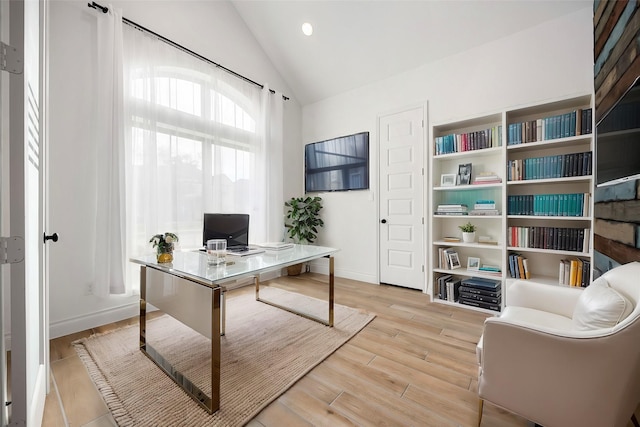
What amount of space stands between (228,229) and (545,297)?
2330 mm

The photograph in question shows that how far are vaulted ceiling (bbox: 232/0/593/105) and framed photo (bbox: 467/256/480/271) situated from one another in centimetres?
236

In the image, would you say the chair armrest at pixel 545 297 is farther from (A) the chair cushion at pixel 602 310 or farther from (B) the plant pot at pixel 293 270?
(B) the plant pot at pixel 293 270

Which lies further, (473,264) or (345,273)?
(345,273)

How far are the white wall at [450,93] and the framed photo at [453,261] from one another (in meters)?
1.00

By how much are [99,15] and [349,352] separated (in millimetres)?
3550

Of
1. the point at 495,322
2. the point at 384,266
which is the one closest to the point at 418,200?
the point at 384,266

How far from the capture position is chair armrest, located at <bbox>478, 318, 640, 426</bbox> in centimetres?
95

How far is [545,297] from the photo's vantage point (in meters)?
1.66

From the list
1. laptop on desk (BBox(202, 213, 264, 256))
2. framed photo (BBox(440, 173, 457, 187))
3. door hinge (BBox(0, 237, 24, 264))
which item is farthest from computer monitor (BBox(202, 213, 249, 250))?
framed photo (BBox(440, 173, 457, 187))

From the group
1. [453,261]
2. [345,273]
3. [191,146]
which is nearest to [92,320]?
[191,146]

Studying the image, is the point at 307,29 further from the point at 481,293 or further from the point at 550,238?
the point at 481,293

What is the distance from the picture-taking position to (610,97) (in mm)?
1844

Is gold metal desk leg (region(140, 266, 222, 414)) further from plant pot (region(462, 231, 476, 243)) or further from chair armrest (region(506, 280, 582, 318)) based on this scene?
plant pot (region(462, 231, 476, 243))

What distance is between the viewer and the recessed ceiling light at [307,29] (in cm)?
338
